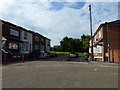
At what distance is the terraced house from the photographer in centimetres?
3097

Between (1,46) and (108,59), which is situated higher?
(1,46)

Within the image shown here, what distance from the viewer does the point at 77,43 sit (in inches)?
3302

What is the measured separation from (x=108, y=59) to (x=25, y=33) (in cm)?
2365

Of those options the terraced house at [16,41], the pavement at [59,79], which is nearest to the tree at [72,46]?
the terraced house at [16,41]

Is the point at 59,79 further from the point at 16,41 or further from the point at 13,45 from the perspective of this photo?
the point at 13,45

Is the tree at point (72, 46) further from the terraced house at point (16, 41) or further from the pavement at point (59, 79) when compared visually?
the pavement at point (59, 79)

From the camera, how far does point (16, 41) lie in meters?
34.1

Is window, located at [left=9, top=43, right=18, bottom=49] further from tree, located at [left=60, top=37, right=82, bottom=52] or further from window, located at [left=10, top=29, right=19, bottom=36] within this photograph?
tree, located at [left=60, top=37, right=82, bottom=52]

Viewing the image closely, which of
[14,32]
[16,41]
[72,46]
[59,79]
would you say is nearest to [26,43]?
[14,32]

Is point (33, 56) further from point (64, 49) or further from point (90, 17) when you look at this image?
point (64, 49)

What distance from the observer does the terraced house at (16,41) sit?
102ft

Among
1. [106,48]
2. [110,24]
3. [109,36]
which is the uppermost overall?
[110,24]

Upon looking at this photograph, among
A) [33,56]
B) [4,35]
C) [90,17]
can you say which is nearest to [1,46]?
[4,35]

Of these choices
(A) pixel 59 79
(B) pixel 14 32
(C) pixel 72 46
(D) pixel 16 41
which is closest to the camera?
(A) pixel 59 79
